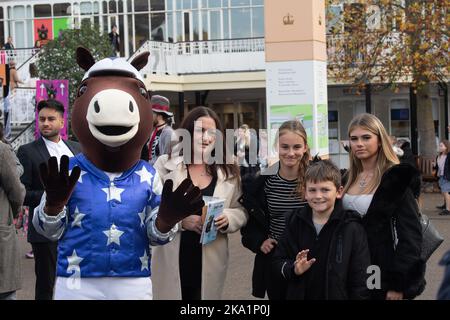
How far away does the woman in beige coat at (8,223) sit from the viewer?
19.7ft

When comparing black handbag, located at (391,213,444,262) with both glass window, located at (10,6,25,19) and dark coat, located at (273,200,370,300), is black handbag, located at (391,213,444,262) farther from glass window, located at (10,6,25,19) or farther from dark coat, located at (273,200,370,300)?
glass window, located at (10,6,25,19)

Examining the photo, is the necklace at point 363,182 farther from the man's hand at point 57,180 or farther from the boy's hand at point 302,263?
the man's hand at point 57,180

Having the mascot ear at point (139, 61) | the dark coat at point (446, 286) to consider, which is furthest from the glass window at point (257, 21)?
the dark coat at point (446, 286)

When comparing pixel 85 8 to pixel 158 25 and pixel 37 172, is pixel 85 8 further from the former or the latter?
pixel 37 172

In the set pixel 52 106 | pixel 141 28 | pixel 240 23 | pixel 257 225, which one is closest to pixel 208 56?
pixel 240 23

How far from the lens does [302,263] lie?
15.3 ft

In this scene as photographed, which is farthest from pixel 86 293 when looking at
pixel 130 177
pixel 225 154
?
pixel 225 154

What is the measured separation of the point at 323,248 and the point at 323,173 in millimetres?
479

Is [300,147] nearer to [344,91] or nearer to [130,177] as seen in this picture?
[130,177]

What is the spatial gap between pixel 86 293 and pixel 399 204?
74.2 inches

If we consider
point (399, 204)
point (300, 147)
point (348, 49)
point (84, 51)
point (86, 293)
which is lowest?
point (86, 293)

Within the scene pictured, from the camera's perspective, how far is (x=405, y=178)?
470 centimetres

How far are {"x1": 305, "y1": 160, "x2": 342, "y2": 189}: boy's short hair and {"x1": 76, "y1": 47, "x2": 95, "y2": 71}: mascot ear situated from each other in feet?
4.98

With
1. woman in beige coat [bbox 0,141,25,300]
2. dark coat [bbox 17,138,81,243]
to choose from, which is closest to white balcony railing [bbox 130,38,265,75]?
dark coat [bbox 17,138,81,243]
